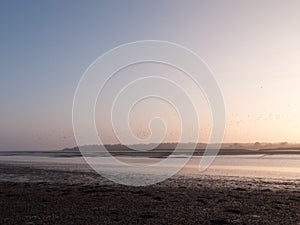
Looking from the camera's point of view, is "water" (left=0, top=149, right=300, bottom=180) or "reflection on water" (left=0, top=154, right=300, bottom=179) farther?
"reflection on water" (left=0, top=154, right=300, bottom=179)

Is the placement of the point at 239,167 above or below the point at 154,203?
above

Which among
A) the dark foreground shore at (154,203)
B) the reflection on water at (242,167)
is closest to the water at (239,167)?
the reflection on water at (242,167)

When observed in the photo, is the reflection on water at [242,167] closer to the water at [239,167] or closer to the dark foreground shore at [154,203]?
the water at [239,167]

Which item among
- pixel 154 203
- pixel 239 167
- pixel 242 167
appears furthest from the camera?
pixel 239 167

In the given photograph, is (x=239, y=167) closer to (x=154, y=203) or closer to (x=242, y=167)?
(x=242, y=167)

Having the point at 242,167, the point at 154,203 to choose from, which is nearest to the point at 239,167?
the point at 242,167

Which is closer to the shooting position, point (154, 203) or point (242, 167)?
point (154, 203)

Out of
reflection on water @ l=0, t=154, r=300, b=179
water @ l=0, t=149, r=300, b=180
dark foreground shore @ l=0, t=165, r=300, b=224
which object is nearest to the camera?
dark foreground shore @ l=0, t=165, r=300, b=224

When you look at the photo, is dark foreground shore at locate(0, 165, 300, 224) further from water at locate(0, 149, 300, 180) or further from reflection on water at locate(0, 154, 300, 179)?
reflection on water at locate(0, 154, 300, 179)

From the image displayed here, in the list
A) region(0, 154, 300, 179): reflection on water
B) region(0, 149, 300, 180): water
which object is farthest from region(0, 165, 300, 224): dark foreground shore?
region(0, 154, 300, 179): reflection on water

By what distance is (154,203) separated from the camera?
26.4m

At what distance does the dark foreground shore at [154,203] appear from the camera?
20.8 meters

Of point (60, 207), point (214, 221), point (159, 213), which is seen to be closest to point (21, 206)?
point (60, 207)

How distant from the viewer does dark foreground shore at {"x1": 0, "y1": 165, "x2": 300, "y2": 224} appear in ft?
68.2
